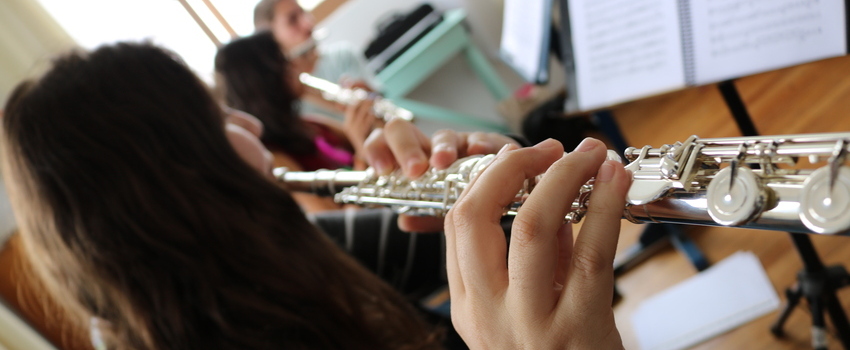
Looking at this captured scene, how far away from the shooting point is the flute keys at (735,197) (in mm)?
313

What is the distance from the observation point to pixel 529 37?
4.77ft

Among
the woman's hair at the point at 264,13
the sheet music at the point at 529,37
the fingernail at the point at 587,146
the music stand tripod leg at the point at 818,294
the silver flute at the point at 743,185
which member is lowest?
the music stand tripod leg at the point at 818,294

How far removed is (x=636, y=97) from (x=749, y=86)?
402 millimetres

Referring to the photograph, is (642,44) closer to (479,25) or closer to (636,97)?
(636,97)

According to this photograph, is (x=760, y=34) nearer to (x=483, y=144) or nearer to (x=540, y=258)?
(x=483, y=144)

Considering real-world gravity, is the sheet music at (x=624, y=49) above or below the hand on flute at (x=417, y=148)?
below

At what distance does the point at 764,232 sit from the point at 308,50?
1.77 m

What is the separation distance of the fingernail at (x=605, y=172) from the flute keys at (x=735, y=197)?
6 centimetres

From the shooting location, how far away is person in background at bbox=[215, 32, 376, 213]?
170 centimetres

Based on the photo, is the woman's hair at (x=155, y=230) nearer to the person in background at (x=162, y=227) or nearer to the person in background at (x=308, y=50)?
the person in background at (x=162, y=227)

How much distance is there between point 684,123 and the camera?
1.09 meters

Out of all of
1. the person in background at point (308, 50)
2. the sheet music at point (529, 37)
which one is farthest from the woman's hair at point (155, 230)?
the person in background at point (308, 50)

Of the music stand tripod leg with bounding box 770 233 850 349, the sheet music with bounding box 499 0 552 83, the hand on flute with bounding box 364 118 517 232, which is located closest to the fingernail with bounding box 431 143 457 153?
the hand on flute with bounding box 364 118 517 232

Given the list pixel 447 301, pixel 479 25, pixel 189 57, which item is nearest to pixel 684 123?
pixel 447 301
